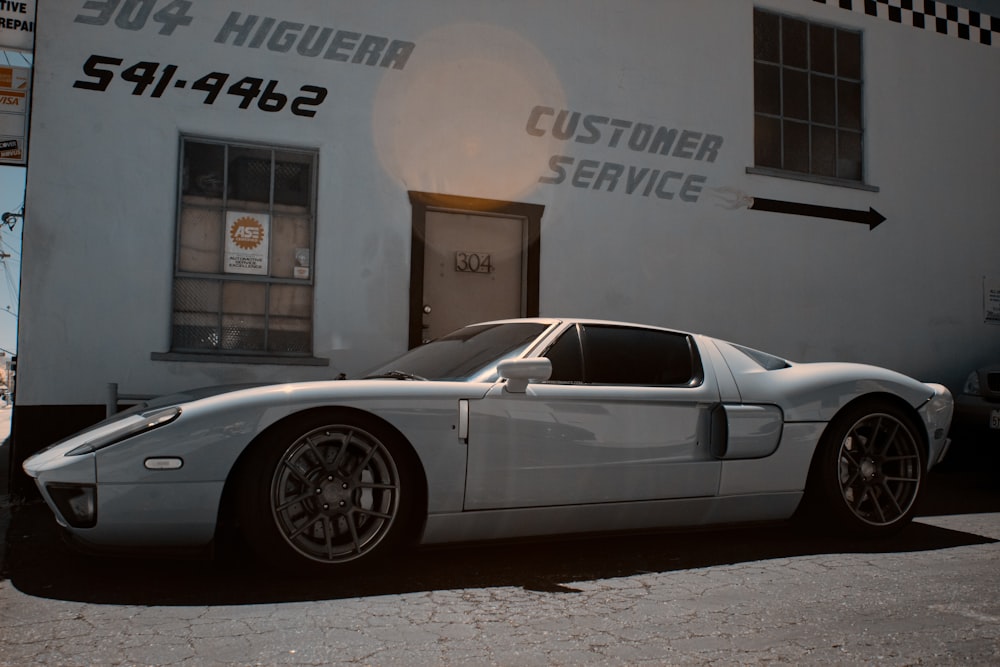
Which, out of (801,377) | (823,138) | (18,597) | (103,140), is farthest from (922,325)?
(18,597)

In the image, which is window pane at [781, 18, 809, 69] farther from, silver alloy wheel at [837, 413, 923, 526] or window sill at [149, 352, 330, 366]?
window sill at [149, 352, 330, 366]

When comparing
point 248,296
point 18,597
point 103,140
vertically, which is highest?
point 103,140

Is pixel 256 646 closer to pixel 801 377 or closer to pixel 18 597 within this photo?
pixel 18 597

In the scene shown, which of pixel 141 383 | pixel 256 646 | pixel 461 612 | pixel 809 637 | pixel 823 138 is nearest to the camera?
pixel 256 646

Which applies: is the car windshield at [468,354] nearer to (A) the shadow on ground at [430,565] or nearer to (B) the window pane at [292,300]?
(A) the shadow on ground at [430,565]

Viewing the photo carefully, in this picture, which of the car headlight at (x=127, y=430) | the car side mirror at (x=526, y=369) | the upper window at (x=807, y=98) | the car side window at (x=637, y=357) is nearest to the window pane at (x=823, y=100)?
the upper window at (x=807, y=98)

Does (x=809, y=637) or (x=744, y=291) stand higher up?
(x=744, y=291)

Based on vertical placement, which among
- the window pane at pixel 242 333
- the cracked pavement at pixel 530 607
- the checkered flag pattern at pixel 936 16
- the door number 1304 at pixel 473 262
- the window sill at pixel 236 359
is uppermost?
the checkered flag pattern at pixel 936 16

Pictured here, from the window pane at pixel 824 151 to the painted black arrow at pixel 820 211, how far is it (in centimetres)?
45

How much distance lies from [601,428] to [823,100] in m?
6.37

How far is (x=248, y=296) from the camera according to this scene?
6.43 metres

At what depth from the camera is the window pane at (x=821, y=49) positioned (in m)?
8.60

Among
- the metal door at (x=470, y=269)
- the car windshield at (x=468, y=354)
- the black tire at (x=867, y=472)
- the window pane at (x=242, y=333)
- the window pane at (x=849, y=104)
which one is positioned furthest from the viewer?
the window pane at (x=849, y=104)

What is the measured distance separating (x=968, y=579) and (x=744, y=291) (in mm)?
4739
